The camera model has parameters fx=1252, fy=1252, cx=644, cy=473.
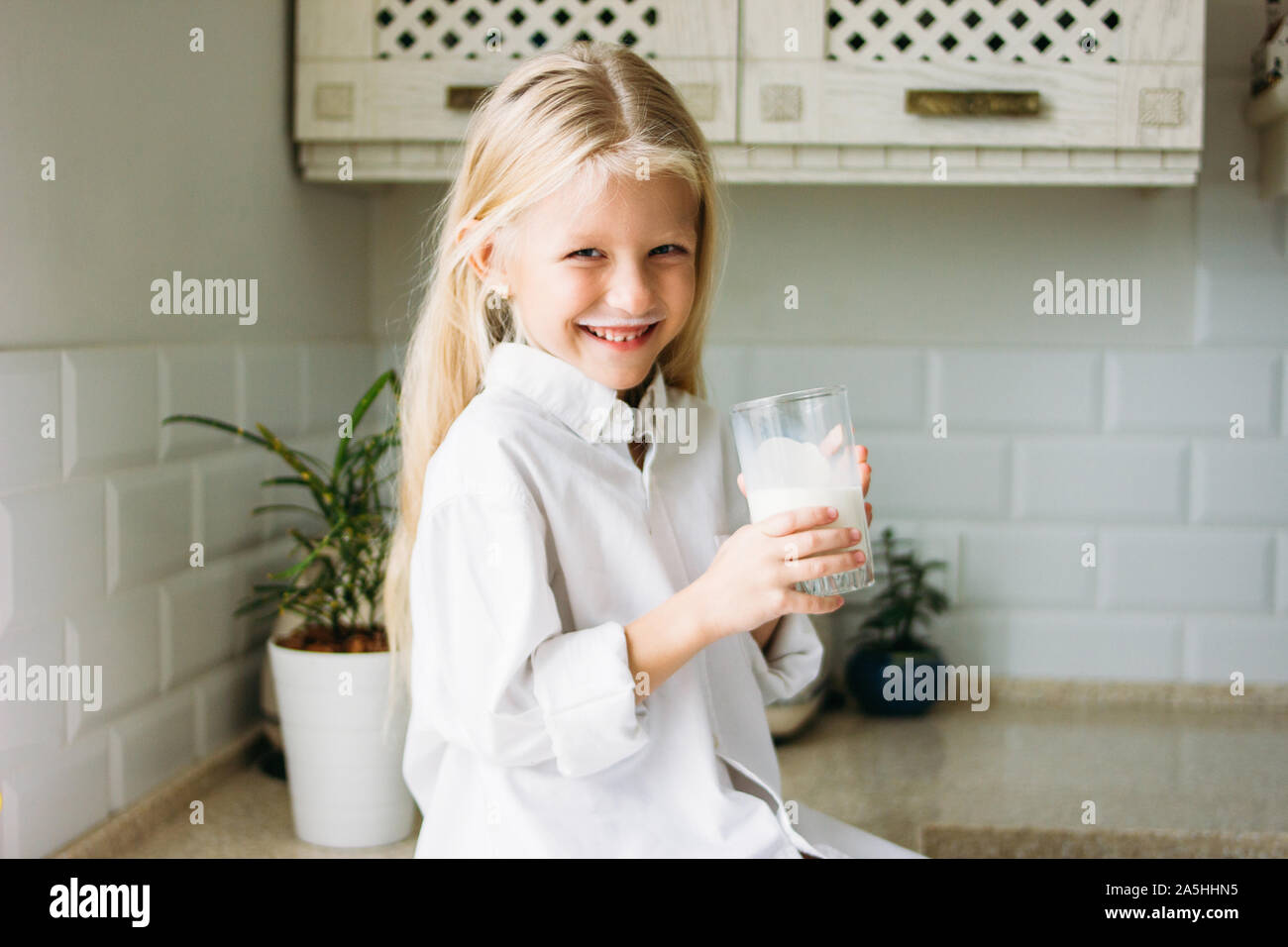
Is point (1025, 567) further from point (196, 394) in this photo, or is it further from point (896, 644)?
point (196, 394)

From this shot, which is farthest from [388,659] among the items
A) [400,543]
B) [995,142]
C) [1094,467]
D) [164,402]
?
[1094,467]

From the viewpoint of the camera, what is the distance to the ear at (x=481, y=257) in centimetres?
91

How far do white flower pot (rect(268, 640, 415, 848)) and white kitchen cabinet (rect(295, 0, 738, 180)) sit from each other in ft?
1.88

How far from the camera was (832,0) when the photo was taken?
53.9 inches

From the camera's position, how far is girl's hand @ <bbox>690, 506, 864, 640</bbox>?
2.60 ft

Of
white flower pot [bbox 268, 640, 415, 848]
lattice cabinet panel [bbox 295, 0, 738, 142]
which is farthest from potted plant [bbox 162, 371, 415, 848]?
lattice cabinet panel [bbox 295, 0, 738, 142]

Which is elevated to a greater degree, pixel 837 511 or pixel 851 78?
pixel 851 78

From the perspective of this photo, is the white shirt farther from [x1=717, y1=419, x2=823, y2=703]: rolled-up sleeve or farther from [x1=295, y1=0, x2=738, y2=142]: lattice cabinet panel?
[x1=295, y1=0, x2=738, y2=142]: lattice cabinet panel

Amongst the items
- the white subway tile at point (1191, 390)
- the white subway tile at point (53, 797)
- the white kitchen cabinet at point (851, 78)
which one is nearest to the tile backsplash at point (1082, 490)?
the white subway tile at point (1191, 390)

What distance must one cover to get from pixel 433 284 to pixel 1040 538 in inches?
40.0

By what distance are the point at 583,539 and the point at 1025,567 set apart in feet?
3.22

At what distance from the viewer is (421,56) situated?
141cm

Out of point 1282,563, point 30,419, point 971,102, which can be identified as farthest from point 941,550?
point 30,419

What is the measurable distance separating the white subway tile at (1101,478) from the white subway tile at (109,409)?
3.55 feet
